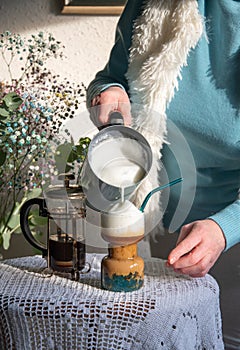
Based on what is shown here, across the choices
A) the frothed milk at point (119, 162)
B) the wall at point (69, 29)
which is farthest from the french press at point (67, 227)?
the wall at point (69, 29)

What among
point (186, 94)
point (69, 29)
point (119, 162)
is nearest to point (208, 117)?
point (186, 94)

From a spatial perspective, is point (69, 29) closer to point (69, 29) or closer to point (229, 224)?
point (69, 29)

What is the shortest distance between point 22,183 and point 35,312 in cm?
61

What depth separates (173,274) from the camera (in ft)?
3.62

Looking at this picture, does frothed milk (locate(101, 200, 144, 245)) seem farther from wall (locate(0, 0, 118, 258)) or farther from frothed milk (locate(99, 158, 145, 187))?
wall (locate(0, 0, 118, 258))

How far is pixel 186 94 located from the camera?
4.17 feet

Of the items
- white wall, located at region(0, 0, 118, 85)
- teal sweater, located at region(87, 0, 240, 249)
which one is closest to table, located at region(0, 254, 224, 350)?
teal sweater, located at region(87, 0, 240, 249)

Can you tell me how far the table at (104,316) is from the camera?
96cm

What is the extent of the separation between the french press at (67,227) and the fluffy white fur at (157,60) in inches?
7.7

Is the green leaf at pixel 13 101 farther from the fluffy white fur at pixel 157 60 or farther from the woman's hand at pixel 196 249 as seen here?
the woman's hand at pixel 196 249

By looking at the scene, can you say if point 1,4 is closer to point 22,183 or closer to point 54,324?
point 22,183

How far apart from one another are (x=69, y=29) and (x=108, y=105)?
105 centimetres

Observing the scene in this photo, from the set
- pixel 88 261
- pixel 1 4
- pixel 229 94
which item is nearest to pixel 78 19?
pixel 1 4

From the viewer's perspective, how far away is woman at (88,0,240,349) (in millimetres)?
A: 1237
